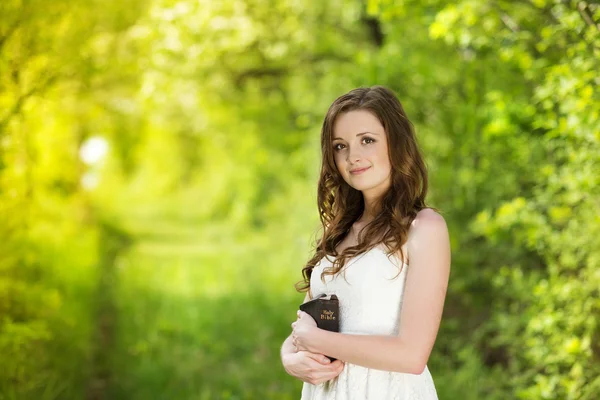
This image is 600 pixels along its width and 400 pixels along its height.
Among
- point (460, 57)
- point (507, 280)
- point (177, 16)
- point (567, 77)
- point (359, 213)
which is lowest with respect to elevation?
point (507, 280)

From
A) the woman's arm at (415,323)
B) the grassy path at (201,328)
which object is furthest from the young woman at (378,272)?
the grassy path at (201,328)

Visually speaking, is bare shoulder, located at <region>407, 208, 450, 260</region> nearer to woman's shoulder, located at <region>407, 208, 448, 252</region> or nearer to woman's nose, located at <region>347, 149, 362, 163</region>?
woman's shoulder, located at <region>407, 208, 448, 252</region>

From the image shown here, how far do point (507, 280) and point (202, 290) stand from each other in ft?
17.2

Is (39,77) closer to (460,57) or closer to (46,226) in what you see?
(460,57)

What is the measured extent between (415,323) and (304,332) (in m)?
0.36

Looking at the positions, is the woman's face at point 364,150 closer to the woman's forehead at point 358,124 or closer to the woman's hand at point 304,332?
the woman's forehead at point 358,124

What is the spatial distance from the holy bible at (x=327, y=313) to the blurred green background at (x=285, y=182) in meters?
0.58

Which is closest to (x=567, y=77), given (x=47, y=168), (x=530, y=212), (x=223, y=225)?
(x=530, y=212)

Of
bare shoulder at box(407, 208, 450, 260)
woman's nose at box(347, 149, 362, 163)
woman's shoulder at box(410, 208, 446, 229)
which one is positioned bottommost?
bare shoulder at box(407, 208, 450, 260)

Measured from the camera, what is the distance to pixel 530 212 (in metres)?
5.31

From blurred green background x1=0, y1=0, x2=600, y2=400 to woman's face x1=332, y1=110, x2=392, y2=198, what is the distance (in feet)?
1.38

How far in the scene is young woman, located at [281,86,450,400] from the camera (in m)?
2.27

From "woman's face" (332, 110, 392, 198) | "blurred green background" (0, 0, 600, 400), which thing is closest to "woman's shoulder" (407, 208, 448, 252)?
"woman's face" (332, 110, 392, 198)

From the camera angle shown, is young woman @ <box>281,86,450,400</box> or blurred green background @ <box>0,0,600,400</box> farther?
blurred green background @ <box>0,0,600,400</box>
